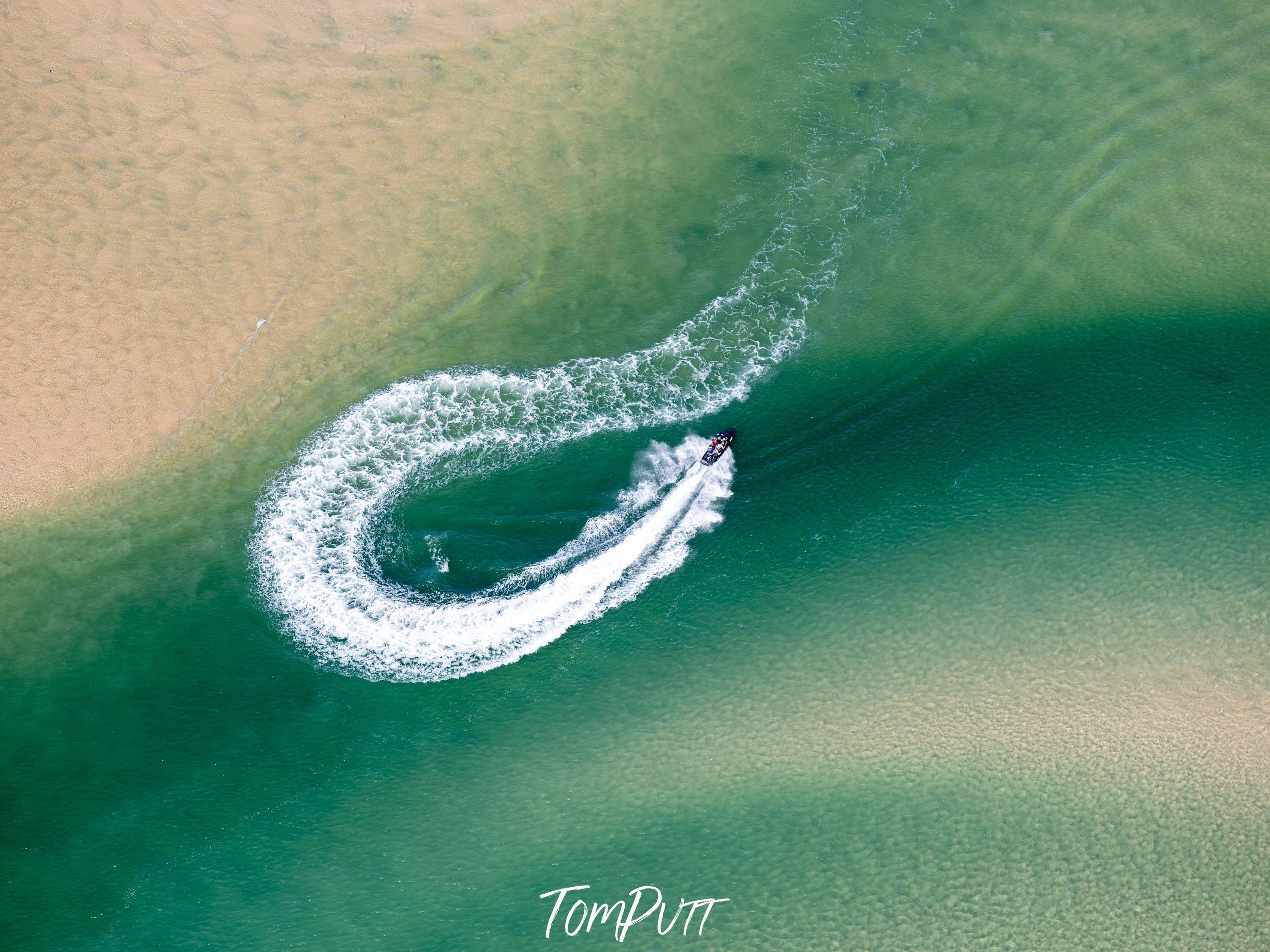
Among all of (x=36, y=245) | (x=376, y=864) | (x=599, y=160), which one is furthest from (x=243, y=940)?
(x=599, y=160)

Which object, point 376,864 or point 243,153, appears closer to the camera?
point 376,864

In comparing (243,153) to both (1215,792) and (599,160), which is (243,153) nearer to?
(599,160)

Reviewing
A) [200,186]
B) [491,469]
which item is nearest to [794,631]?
[491,469]
